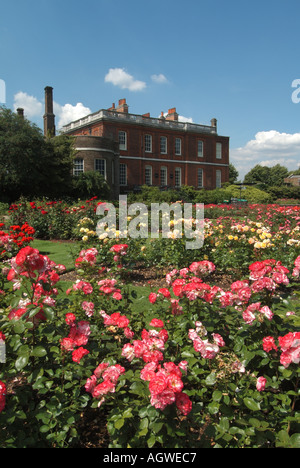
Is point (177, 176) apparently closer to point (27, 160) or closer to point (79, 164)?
point (79, 164)

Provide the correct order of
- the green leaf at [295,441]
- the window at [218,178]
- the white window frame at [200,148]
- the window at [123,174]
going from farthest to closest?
1. the window at [218,178]
2. the white window frame at [200,148]
3. the window at [123,174]
4. the green leaf at [295,441]

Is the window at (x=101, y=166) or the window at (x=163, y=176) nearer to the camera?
the window at (x=101, y=166)

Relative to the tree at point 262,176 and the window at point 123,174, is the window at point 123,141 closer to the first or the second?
the window at point 123,174

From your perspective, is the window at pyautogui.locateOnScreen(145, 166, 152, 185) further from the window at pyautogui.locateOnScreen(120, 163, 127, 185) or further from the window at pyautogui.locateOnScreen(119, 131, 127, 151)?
the window at pyautogui.locateOnScreen(119, 131, 127, 151)

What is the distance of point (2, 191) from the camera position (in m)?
21.0

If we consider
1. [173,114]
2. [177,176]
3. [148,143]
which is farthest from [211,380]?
[173,114]

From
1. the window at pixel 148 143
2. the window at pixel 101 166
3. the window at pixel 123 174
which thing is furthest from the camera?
the window at pixel 148 143

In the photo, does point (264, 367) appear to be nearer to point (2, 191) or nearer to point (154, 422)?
point (154, 422)

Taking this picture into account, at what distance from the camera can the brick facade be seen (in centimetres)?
3462

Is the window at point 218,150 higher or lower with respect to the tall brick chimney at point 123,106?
lower

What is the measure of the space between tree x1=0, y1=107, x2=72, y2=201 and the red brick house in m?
6.12

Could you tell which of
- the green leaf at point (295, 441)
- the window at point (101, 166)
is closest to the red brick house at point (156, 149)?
the window at point (101, 166)

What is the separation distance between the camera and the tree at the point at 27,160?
20.2 meters

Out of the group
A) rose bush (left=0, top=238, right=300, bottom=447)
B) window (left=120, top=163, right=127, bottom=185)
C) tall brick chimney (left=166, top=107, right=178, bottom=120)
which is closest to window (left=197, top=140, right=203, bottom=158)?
tall brick chimney (left=166, top=107, right=178, bottom=120)
